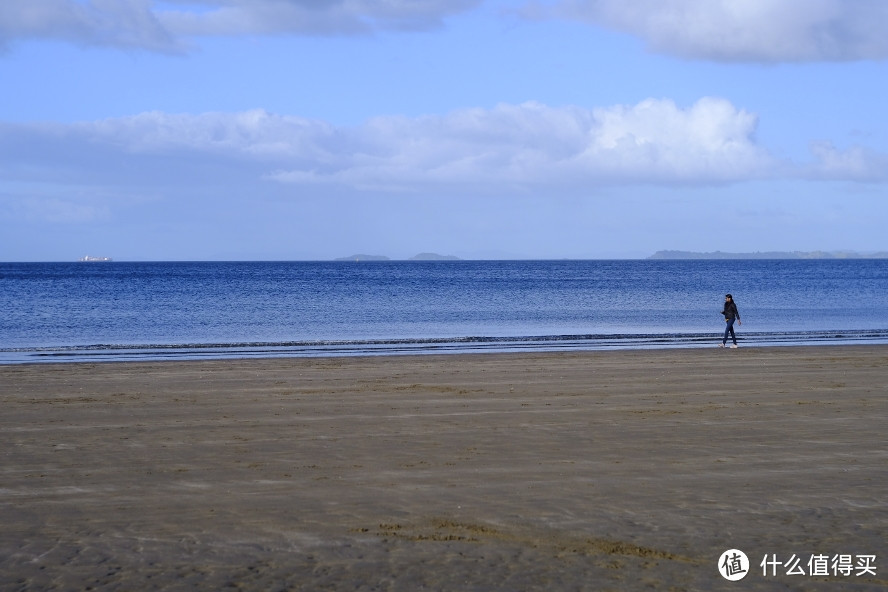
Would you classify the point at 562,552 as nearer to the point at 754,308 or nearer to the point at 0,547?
the point at 0,547

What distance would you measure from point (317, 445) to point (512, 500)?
11.9 feet

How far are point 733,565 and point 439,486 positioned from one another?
3.35 m

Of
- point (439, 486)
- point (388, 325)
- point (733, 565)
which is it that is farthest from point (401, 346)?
point (733, 565)

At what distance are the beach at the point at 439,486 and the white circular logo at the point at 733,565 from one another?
64 mm

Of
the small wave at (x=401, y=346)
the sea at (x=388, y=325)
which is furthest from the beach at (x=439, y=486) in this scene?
the sea at (x=388, y=325)

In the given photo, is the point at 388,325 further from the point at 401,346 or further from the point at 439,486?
the point at 439,486

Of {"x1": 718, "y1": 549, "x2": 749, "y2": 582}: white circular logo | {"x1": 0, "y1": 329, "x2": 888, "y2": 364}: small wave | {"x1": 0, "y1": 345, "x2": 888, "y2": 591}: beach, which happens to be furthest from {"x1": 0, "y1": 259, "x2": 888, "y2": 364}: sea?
{"x1": 718, "y1": 549, "x2": 749, "y2": 582}: white circular logo

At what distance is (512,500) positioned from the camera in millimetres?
8992

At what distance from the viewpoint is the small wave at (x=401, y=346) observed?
90.3 ft

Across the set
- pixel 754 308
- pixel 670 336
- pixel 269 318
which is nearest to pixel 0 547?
pixel 670 336

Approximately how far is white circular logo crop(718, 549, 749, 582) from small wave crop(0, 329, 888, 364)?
2067cm

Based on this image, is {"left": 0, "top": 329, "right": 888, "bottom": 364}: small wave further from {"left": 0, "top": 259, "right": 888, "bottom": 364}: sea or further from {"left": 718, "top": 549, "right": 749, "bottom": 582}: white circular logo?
{"left": 718, "top": 549, "right": 749, "bottom": 582}: white circular logo

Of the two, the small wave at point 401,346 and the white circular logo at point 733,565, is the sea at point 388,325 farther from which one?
the white circular logo at point 733,565

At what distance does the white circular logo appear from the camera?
695 cm
